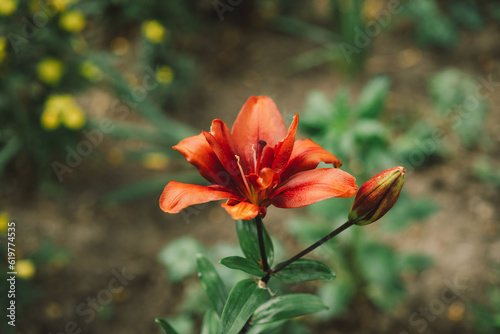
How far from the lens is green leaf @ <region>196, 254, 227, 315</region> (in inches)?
39.2

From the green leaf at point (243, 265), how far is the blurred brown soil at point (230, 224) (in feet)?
2.55

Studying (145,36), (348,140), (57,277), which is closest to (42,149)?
(57,277)

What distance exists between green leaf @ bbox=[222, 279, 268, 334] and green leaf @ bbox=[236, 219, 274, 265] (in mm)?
76

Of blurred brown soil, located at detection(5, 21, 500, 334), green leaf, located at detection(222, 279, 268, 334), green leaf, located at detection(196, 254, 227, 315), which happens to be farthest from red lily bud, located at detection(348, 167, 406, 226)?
blurred brown soil, located at detection(5, 21, 500, 334)

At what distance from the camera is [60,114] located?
2088 mm

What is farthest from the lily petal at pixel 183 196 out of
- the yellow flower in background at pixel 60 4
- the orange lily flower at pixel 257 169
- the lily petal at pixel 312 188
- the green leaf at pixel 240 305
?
the yellow flower in background at pixel 60 4

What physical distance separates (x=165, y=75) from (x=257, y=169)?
1996 mm

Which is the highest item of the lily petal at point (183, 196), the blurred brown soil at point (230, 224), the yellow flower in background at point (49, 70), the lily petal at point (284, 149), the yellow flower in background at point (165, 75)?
the lily petal at point (284, 149)

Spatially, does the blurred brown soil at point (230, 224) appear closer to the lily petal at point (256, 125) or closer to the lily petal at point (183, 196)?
the lily petal at point (256, 125)

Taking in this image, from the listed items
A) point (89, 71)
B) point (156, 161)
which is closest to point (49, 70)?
point (89, 71)

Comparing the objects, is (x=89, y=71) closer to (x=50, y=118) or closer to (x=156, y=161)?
(x=50, y=118)

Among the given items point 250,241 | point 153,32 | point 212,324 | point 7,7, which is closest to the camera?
point 250,241

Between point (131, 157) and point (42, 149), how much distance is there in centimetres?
49

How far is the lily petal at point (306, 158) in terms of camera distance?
Answer: 2.59 feet
